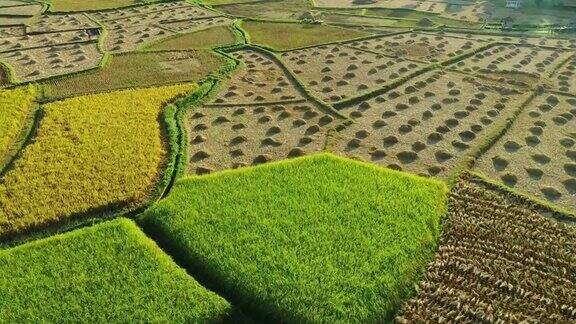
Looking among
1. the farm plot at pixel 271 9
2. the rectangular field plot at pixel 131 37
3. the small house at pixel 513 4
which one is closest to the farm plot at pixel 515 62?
the small house at pixel 513 4

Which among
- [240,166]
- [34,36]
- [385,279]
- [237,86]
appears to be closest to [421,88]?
[237,86]

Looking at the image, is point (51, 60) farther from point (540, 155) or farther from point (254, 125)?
point (540, 155)

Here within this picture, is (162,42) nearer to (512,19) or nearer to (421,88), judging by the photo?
(421,88)

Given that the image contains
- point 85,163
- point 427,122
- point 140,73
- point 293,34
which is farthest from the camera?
point 293,34

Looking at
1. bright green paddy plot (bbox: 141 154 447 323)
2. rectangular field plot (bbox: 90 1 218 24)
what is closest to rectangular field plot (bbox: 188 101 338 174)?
bright green paddy plot (bbox: 141 154 447 323)

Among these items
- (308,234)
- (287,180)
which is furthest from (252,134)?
(308,234)

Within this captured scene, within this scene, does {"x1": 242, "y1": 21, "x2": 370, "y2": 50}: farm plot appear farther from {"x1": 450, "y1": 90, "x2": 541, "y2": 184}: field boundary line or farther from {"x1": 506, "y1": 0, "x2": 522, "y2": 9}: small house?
{"x1": 506, "y1": 0, "x2": 522, "y2": 9}: small house
